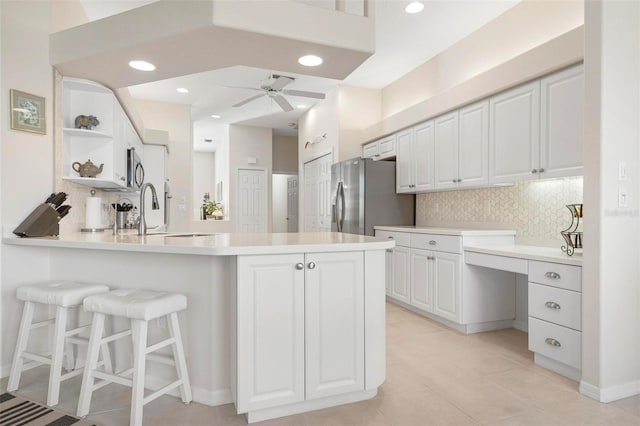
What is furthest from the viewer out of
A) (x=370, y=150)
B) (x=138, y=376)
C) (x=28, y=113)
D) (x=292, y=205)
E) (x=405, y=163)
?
(x=292, y=205)

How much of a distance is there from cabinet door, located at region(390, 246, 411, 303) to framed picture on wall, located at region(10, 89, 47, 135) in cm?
335

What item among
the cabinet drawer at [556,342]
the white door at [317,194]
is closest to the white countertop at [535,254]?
the cabinet drawer at [556,342]

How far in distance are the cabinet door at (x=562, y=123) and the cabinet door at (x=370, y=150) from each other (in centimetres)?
260

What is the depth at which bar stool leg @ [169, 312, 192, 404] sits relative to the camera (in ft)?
6.53

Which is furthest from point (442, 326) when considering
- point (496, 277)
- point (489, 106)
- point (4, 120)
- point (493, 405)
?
point (4, 120)

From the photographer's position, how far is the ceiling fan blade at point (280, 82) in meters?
4.19

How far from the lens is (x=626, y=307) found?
2229mm

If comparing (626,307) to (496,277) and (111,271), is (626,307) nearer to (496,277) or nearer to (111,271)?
(496,277)

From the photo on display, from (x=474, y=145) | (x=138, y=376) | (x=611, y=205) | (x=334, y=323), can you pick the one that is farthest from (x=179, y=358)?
(x=474, y=145)

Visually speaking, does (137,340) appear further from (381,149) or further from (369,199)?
(381,149)

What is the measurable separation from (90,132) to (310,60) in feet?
6.19

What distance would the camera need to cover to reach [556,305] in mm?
2461

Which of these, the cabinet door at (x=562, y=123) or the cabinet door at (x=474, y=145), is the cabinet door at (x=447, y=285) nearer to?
the cabinet door at (x=474, y=145)

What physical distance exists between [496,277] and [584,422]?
5.40 feet
